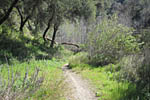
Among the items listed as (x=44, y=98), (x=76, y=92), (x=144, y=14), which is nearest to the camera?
(x=44, y=98)

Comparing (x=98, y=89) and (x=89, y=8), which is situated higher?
(x=89, y=8)

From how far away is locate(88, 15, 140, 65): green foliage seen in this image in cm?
1011

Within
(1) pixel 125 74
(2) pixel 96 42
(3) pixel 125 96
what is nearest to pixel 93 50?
(2) pixel 96 42

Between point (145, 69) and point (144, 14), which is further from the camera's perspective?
point (144, 14)

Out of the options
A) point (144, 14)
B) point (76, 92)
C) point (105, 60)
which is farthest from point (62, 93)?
point (144, 14)

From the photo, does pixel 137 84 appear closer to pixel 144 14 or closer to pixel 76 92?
pixel 76 92

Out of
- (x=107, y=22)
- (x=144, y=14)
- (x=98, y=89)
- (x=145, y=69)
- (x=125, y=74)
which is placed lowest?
(x=98, y=89)

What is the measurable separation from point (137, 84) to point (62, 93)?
9.20 ft

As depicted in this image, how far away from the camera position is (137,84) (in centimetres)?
559

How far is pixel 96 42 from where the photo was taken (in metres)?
10.8

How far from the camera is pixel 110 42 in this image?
33.7 ft

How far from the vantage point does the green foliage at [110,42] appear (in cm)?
1011

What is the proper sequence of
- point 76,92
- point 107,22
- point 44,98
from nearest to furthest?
point 44,98 → point 76,92 → point 107,22

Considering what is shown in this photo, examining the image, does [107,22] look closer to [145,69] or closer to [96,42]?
[96,42]
